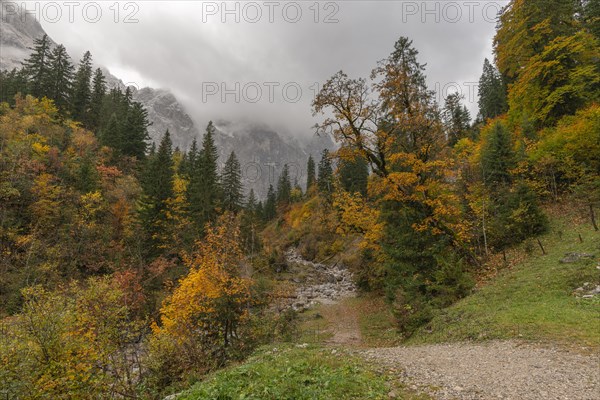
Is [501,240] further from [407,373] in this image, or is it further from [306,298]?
[306,298]

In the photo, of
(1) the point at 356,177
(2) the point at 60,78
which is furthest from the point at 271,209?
(2) the point at 60,78

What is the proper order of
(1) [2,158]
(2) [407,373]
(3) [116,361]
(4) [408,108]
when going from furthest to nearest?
1. (1) [2,158]
2. (4) [408,108]
3. (3) [116,361]
4. (2) [407,373]

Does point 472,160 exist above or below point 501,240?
above

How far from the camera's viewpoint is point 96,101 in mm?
57156

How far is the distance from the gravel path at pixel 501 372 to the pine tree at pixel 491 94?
45563 mm

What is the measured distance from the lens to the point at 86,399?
939cm

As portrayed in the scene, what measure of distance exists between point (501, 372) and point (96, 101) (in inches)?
2739

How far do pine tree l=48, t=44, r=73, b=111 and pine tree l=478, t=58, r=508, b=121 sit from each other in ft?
222

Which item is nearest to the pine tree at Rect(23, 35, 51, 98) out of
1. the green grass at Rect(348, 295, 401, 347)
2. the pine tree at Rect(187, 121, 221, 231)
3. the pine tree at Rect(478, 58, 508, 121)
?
the pine tree at Rect(187, 121, 221, 231)

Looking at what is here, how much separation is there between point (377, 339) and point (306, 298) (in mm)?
15525

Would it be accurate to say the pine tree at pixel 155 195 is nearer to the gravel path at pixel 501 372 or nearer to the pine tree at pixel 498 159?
the gravel path at pixel 501 372

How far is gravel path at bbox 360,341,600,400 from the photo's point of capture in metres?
5.81

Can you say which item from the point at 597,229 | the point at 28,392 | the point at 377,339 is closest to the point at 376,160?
the point at 377,339

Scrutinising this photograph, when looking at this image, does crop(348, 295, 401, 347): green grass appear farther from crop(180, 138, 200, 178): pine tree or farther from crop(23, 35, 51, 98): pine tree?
crop(23, 35, 51, 98): pine tree
